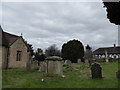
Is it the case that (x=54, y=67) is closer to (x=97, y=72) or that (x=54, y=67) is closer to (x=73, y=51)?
(x=97, y=72)

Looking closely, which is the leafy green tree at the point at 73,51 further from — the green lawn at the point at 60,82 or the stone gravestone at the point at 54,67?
the green lawn at the point at 60,82

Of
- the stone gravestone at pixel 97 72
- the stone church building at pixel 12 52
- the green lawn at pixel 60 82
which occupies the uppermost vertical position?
the stone church building at pixel 12 52

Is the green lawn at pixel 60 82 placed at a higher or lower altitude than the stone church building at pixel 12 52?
lower

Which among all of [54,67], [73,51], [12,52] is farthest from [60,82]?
[73,51]

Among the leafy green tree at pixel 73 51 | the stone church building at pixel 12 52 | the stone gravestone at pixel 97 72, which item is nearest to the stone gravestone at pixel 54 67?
the stone gravestone at pixel 97 72

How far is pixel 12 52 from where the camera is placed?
29.9 meters

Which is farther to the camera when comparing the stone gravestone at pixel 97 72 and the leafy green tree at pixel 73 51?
the leafy green tree at pixel 73 51

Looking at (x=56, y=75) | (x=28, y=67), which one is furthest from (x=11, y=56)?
(x=56, y=75)

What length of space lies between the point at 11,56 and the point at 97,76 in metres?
18.9

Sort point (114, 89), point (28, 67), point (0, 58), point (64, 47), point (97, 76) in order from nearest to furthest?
point (114, 89) < point (97, 76) < point (28, 67) < point (0, 58) < point (64, 47)

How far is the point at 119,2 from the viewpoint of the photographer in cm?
1163

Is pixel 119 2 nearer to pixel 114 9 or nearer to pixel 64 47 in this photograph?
pixel 114 9

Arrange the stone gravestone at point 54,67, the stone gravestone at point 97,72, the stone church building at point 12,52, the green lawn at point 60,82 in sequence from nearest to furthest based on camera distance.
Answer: the green lawn at point 60,82, the stone gravestone at point 97,72, the stone gravestone at point 54,67, the stone church building at point 12,52

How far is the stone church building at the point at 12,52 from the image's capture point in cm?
2836
